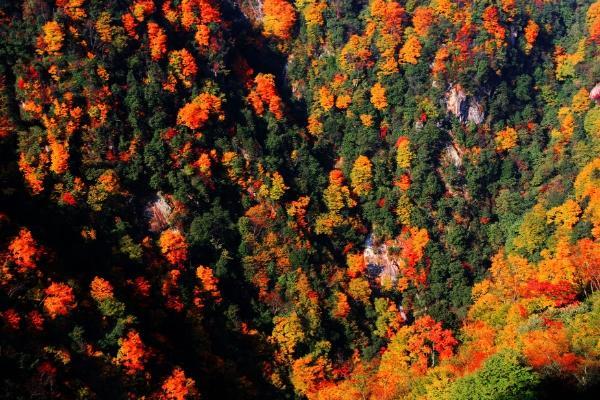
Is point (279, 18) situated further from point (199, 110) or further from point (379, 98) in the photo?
point (199, 110)

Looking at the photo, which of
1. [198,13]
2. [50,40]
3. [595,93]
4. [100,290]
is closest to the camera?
[100,290]

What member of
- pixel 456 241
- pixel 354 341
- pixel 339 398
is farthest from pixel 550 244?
pixel 339 398

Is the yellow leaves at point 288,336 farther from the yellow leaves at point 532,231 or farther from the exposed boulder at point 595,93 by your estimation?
the exposed boulder at point 595,93

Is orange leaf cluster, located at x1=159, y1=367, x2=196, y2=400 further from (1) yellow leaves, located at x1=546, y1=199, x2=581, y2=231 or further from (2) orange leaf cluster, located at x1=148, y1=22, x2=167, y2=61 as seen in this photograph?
(1) yellow leaves, located at x1=546, y1=199, x2=581, y2=231

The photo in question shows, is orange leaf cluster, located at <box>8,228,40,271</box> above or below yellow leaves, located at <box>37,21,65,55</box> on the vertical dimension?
below

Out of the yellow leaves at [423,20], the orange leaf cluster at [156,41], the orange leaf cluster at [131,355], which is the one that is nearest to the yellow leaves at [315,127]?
the yellow leaves at [423,20]

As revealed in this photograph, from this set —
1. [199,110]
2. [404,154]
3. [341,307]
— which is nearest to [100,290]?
[199,110]

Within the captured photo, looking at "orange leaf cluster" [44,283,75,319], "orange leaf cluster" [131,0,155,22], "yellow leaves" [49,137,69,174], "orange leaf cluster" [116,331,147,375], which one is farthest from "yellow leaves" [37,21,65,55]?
"orange leaf cluster" [116,331,147,375]
